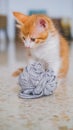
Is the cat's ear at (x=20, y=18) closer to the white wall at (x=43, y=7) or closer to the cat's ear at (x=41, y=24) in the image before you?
the cat's ear at (x=41, y=24)

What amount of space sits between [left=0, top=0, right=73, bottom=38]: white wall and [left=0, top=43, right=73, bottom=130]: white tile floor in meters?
4.97

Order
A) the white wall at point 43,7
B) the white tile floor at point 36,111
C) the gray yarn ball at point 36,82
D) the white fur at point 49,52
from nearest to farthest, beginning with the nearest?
the white tile floor at point 36,111 → the gray yarn ball at point 36,82 → the white fur at point 49,52 → the white wall at point 43,7

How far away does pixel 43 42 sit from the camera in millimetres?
1044

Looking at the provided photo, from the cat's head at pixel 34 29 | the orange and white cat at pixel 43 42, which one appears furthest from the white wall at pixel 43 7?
the cat's head at pixel 34 29

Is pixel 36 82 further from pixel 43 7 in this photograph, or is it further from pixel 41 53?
pixel 43 7

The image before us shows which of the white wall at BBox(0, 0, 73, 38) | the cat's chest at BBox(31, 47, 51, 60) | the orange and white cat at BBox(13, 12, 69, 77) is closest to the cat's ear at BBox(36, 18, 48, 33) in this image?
the orange and white cat at BBox(13, 12, 69, 77)

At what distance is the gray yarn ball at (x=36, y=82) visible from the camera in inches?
36.9

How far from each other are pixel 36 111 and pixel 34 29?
314 millimetres

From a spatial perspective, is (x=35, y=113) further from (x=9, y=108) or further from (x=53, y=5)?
(x=53, y=5)

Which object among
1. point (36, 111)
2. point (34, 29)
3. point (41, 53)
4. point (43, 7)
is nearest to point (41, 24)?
point (34, 29)

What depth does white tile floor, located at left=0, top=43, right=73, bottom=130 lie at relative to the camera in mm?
690

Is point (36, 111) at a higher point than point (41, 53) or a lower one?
lower

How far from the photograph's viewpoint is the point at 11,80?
4.15 ft

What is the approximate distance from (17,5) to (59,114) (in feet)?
18.1
